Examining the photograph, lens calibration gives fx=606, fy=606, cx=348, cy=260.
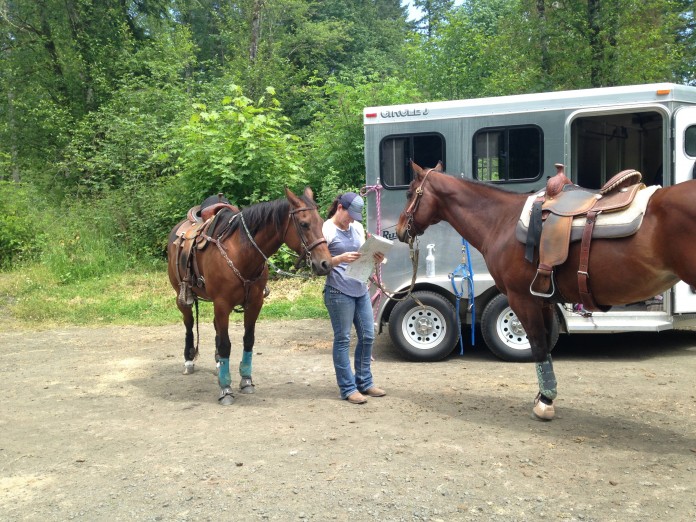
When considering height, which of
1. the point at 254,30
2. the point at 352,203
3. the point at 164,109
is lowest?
the point at 352,203

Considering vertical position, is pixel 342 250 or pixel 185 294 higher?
pixel 342 250

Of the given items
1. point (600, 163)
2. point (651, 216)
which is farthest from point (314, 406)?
point (600, 163)

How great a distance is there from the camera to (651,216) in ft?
14.0

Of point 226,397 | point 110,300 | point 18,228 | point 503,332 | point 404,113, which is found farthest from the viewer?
point 18,228

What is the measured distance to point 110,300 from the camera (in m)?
11.7

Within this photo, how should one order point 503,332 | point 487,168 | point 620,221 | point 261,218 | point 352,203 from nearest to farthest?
point 620,221
point 352,203
point 261,218
point 503,332
point 487,168

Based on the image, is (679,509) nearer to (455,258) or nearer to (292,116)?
(455,258)

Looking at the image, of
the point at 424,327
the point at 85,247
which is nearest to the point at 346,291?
the point at 424,327

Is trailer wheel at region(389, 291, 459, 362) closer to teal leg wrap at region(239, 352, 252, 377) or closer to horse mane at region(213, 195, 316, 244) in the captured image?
teal leg wrap at region(239, 352, 252, 377)

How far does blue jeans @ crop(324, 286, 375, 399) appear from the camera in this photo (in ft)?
17.9

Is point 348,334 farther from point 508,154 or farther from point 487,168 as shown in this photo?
point 508,154

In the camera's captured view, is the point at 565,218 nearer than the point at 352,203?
Yes

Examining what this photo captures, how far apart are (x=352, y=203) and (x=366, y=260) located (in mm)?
520

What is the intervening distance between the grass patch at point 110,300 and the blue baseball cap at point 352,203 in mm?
5287
